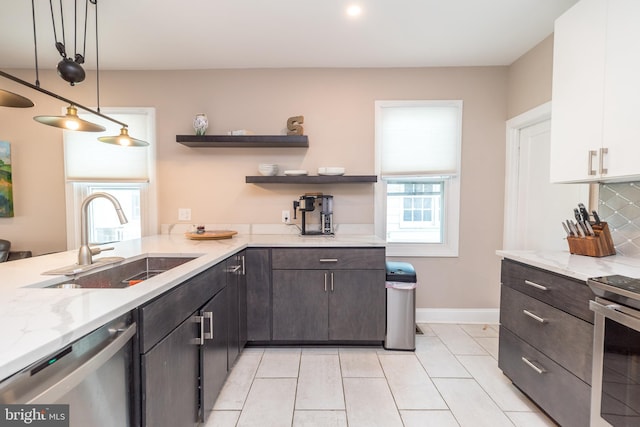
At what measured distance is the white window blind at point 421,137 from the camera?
282 cm

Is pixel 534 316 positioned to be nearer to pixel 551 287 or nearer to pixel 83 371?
pixel 551 287

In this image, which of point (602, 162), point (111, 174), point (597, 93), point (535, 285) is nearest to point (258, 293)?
point (535, 285)

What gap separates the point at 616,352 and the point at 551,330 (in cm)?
32

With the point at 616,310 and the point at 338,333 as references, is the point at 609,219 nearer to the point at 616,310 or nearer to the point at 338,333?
the point at 616,310

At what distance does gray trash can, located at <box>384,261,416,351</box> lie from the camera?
2.30 metres

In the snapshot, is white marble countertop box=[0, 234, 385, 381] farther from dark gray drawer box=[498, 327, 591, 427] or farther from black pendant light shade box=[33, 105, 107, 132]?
dark gray drawer box=[498, 327, 591, 427]

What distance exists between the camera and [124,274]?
5.12 feet

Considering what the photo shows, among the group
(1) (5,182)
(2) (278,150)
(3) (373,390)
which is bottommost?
(3) (373,390)

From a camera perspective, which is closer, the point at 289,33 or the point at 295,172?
the point at 289,33

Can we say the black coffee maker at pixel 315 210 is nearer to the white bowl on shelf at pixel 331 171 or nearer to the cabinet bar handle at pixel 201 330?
the white bowl on shelf at pixel 331 171

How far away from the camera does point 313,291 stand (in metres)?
2.30

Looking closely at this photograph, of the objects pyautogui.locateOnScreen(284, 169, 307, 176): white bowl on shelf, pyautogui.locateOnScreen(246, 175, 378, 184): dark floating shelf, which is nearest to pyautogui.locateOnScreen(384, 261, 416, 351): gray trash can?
pyautogui.locateOnScreen(246, 175, 378, 184): dark floating shelf

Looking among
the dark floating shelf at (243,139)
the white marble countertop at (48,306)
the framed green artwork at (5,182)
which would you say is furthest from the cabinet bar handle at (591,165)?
the framed green artwork at (5,182)

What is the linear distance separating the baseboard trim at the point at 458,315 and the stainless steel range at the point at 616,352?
167cm
